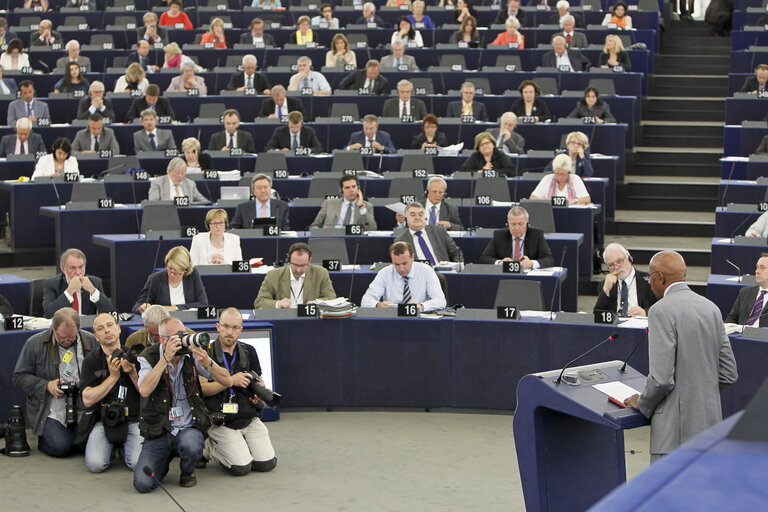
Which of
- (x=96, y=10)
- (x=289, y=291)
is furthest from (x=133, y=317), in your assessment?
(x=96, y=10)

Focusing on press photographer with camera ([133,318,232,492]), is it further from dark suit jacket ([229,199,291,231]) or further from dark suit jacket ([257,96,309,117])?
dark suit jacket ([257,96,309,117])

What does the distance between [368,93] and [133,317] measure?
6.42 meters

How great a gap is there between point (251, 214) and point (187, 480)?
4.12m

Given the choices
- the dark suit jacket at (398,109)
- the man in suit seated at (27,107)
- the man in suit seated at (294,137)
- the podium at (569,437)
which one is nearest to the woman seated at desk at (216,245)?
the man in suit seated at (294,137)

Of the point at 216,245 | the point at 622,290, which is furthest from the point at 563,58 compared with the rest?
the point at 622,290

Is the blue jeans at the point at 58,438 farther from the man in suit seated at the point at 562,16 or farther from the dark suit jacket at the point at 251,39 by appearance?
the man in suit seated at the point at 562,16

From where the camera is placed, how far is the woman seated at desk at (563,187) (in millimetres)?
9844

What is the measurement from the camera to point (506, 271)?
8203mm

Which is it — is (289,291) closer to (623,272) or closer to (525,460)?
(623,272)

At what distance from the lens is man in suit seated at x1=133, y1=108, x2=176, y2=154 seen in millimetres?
11625

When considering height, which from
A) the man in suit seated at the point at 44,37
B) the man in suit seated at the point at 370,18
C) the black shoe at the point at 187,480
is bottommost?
the black shoe at the point at 187,480

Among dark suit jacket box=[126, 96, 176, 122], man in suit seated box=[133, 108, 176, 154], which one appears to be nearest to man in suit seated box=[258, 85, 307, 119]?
dark suit jacket box=[126, 96, 176, 122]

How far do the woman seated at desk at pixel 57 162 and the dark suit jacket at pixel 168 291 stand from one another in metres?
3.55

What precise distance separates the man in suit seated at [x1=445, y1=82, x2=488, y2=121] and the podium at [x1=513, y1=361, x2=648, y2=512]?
8.22 metres
